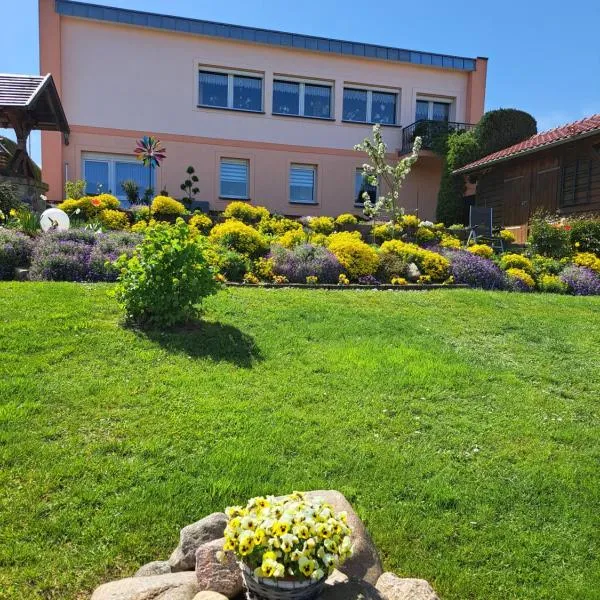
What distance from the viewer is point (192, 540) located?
2.54m

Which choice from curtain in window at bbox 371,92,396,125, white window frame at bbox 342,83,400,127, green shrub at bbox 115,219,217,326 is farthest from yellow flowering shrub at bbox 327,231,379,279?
curtain in window at bbox 371,92,396,125

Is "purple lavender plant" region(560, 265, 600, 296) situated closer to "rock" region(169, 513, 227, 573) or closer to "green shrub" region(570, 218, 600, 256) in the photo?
"green shrub" region(570, 218, 600, 256)

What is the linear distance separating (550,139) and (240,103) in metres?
11.1

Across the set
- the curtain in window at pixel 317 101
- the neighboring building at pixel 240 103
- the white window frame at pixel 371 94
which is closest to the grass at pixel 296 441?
the neighboring building at pixel 240 103

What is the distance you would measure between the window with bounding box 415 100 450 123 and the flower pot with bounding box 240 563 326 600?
23.1m

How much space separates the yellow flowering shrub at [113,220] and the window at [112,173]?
682cm

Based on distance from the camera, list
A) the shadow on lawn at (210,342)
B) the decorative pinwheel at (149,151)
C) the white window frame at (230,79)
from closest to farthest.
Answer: the shadow on lawn at (210,342)
the decorative pinwheel at (149,151)
the white window frame at (230,79)

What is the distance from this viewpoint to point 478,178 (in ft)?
66.5

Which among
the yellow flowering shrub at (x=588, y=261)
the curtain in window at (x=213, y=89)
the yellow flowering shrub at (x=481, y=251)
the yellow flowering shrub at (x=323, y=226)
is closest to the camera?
the yellow flowering shrub at (x=588, y=261)

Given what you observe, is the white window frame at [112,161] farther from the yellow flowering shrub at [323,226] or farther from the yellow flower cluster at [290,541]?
the yellow flower cluster at [290,541]

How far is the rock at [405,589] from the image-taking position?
7.50 ft

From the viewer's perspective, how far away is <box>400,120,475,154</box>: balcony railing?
70.3 ft

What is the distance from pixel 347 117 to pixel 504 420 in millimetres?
19782

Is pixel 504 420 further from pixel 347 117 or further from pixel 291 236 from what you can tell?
pixel 347 117
